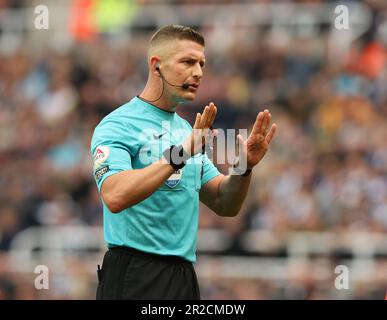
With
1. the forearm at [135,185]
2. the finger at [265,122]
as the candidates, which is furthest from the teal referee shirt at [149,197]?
the finger at [265,122]

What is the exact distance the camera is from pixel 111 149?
5824 mm

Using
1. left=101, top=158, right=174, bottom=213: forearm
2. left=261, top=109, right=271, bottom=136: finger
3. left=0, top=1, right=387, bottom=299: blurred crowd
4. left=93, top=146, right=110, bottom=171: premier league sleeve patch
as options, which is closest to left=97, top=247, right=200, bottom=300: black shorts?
left=101, top=158, right=174, bottom=213: forearm

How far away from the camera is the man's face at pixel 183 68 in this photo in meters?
6.05

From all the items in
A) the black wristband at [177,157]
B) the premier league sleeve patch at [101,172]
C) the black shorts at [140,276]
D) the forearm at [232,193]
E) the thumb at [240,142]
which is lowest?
the black shorts at [140,276]

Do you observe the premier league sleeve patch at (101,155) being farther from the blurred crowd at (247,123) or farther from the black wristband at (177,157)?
the blurred crowd at (247,123)

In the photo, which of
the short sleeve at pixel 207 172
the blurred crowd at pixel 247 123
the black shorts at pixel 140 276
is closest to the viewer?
the black shorts at pixel 140 276

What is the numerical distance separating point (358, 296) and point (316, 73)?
3992 millimetres

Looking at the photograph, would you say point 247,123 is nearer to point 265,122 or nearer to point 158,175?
point 265,122

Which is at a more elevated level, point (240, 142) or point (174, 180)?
point (240, 142)

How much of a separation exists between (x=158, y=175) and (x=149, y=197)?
364mm

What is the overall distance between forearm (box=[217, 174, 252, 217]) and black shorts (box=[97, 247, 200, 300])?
1.80 ft

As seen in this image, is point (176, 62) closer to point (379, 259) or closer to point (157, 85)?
point (157, 85)

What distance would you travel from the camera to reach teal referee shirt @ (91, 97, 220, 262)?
5855mm

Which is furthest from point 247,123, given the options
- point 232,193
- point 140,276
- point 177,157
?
point 177,157
